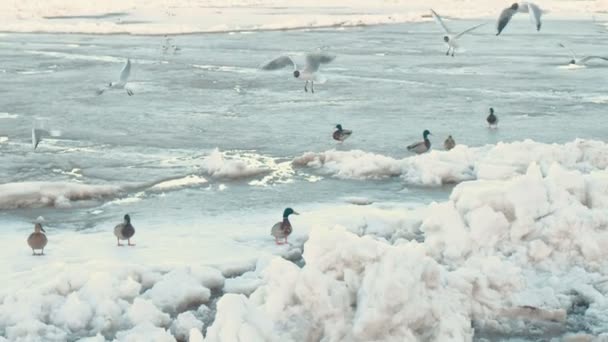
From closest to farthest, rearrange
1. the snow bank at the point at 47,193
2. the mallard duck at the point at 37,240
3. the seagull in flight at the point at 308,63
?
the mallard duck at the point at 37,240 < the snow bank at the point at 47,193 < the seagull in flight at the point at 308,63

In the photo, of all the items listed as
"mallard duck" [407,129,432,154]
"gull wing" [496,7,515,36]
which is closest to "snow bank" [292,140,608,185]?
"mallard duck" [407,129,432,154]

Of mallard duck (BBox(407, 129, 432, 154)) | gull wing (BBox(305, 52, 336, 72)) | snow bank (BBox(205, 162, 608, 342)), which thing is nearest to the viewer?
snow bank (BBox(205, 162, 608, 342))

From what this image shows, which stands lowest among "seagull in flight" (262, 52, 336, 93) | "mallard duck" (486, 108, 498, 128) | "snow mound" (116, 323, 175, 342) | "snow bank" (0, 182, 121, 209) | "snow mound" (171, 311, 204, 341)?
"snow mound" (171, 311, 204, 341)

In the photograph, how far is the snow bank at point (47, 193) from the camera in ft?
39.1

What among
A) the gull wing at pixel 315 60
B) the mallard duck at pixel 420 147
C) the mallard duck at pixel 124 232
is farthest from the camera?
the gull wing at pixel 315 60

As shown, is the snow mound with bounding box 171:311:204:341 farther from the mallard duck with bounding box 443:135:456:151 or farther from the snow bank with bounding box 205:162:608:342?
the mallard duck with bounding box 443:135:456:151

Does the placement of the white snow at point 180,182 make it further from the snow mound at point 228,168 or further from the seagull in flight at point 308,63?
the seagull in flight at point 308,63

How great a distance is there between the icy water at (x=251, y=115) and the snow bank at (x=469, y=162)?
298 mm

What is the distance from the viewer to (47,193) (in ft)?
39.7

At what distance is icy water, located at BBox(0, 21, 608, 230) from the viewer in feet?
40.7

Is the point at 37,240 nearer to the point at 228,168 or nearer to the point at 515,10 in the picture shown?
the point at 228,168

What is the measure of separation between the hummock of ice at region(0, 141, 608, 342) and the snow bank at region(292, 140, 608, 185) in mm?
2582

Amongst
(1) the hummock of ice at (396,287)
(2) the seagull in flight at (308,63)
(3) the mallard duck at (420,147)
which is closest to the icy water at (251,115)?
(3) the mallard duck at (420,147)

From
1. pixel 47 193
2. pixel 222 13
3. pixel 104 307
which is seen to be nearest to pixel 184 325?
pixel 104 307
